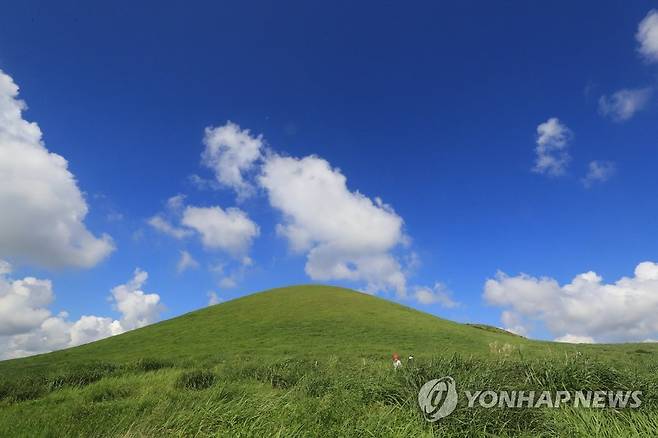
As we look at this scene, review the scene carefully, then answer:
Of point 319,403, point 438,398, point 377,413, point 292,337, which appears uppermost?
point 292,337

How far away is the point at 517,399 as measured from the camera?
14.6 m

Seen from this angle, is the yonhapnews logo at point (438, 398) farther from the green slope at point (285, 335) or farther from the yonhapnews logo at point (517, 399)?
the green slope at point (285, 335)

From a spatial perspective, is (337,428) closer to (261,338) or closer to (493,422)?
(493,422)

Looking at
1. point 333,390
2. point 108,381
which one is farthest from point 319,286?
point 333,390

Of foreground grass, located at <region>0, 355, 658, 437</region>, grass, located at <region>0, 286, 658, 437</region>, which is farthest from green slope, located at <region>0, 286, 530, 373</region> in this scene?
foreground grass, located at <region>0, 355, 658, 437</region>

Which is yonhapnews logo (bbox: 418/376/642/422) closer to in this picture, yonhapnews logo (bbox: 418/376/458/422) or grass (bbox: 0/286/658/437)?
yonhapnews logo (bbox: 418/376/458/422)

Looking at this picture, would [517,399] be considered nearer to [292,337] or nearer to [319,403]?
[319,403]

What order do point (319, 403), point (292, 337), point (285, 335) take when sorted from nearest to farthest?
point (319, 403)
point (292, 337)
point (285, 335)

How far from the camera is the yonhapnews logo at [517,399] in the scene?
14016mm

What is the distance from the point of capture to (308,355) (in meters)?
51.3

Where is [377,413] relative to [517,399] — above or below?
below

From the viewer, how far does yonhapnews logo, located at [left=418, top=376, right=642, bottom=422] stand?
46.0 feet

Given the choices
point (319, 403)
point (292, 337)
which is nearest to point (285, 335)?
point (292, 337)

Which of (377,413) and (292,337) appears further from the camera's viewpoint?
(292,337)
